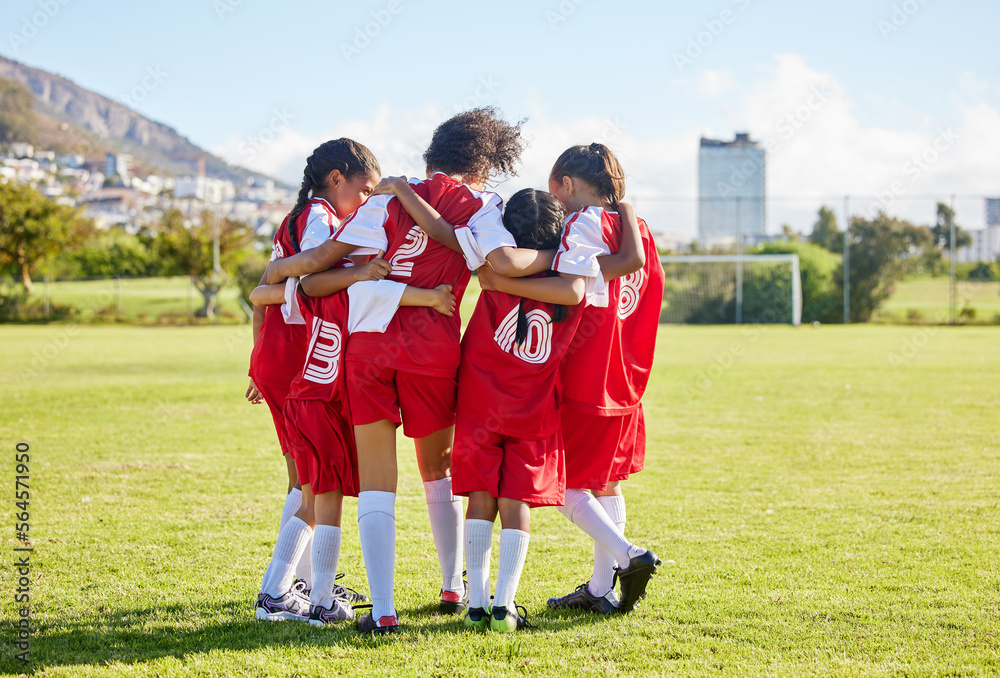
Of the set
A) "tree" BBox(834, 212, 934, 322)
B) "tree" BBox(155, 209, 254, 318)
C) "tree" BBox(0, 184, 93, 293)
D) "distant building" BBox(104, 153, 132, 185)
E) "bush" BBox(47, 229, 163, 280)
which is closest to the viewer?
"tree" BBox(834, 212, 934, 322)

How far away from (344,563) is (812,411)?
645 centimetres

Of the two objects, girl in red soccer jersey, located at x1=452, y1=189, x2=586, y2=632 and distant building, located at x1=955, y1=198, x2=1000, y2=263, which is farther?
distant building, located at x1=955, y1=198, x2=1000, y2=263

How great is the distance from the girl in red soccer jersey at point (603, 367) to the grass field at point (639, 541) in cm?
26

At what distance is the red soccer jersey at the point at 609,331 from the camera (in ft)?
9.71

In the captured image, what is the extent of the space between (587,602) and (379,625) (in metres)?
0.85

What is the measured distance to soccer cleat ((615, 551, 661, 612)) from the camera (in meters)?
2.88

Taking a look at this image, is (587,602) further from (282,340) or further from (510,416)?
(282,340)

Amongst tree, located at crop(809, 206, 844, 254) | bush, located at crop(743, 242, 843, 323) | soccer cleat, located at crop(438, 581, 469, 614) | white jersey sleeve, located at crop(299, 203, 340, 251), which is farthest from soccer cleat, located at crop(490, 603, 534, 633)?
tree, located at crop(809, 206, 844, 254)

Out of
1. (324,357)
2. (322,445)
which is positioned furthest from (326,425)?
(324,357)

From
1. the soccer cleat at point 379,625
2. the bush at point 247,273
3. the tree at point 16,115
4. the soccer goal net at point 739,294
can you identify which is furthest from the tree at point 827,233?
the tree at point 16,115

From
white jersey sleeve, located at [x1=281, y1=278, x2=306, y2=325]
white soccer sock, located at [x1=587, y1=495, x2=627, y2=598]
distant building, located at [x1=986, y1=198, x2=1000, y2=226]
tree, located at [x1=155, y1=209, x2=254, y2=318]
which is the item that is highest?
distant building, located at [x1=986, y1=198, x2=1000, y2=226]

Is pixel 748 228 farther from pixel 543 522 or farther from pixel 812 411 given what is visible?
pixel 543 522

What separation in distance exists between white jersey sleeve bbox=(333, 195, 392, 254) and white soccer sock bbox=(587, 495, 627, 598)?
139 centimetres

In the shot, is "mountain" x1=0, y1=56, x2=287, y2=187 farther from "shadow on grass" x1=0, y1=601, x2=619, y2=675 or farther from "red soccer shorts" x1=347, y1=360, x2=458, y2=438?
"red soccer shorts" x1=347, y1=360, x2=458, y2=438
